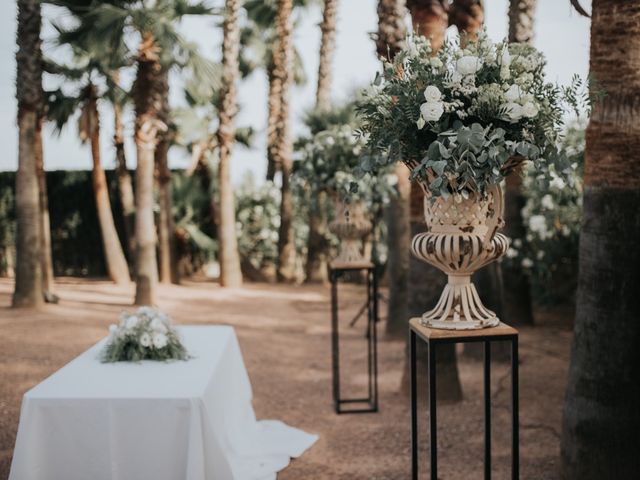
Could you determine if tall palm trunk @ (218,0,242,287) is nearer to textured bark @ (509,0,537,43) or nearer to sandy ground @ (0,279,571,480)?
sandy ground @ (0,279,571,480)

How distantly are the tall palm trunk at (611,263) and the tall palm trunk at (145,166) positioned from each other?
7.73 metres

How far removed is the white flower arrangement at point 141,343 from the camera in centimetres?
407

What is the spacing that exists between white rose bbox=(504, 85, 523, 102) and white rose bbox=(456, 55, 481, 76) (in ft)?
0.56

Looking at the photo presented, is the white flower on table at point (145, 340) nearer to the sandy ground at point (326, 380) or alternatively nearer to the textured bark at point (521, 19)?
the sandy ground at point (326, 380)

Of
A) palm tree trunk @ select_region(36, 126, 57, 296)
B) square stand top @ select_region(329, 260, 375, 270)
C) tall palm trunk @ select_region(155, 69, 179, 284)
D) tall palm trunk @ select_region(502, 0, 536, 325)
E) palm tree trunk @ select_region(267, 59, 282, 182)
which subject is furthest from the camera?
palm tree trunk @ select_region(267, 59, 282, 182)

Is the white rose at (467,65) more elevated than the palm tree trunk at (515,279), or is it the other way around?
the white rose at (467,65)

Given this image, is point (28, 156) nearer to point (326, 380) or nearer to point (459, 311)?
point (326, 380)

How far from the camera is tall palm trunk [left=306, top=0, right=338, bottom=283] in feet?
45.2

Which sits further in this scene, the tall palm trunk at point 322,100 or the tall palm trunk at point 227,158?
the tall palm trunk at point 322,100

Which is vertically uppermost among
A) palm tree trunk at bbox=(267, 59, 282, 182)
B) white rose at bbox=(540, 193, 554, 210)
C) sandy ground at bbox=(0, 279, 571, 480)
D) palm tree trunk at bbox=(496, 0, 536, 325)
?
palm tree trunk at bbox=(267, 59, 282, 182)

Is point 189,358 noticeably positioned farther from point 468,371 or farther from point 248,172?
point 248,172

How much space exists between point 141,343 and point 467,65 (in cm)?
249

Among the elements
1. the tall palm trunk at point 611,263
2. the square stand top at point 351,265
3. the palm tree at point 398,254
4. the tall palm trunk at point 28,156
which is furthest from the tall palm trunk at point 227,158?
the tall palm trunk at point 611,263

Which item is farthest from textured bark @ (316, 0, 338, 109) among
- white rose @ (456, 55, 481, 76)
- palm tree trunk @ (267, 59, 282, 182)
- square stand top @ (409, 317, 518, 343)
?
square stand top @ (409, 317, 518, 343)
